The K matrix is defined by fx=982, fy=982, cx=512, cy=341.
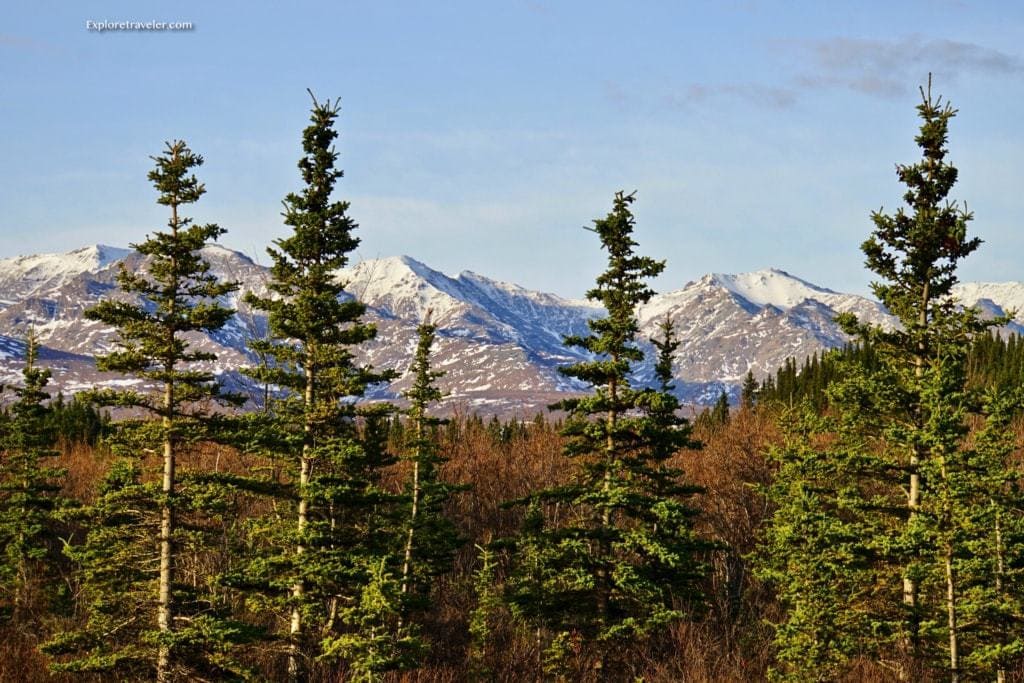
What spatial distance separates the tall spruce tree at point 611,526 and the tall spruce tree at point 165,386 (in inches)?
391

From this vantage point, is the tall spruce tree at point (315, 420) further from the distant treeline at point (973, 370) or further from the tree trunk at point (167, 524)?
the distant treeline at point (973, 370)

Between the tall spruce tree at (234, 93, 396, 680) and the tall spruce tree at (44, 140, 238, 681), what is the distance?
2722 mm

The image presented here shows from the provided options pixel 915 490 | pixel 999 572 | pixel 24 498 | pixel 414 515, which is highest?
pixel 915 490

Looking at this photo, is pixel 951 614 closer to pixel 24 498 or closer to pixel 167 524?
pixel 167 524

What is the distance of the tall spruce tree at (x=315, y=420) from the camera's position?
86.3 feet

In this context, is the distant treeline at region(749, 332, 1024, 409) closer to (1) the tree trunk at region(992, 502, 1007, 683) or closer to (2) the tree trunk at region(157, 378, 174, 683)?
(1) the tree trunk at region(992, 502, 1007, 683)

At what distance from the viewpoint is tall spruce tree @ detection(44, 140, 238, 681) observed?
22.6 meters

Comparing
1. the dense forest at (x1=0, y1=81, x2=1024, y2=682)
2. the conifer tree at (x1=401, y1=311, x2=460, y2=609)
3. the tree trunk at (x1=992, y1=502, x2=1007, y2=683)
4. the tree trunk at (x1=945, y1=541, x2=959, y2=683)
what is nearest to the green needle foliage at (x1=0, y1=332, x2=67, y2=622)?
A: the dense forest at (x1=0, y1=81, x2=1024, y2=682)

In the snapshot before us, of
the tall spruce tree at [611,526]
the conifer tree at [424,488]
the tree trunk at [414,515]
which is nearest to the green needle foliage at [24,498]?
the tree trunk at [414,515]

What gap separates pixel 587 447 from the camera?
28.8 m

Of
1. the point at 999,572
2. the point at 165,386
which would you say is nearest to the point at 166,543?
the point at 165,386

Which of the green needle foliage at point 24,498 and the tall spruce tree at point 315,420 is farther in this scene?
the green needle foliage at point 24,498

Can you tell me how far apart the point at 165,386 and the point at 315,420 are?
14.1 ft

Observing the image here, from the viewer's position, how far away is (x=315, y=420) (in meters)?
26.6
